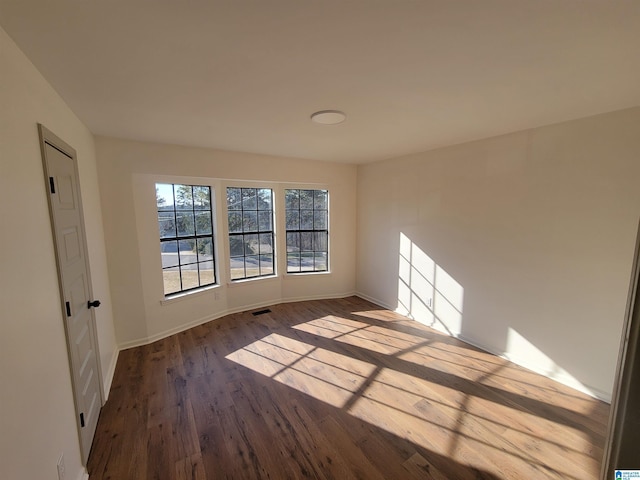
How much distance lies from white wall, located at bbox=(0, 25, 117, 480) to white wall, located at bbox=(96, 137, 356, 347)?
1449 mm

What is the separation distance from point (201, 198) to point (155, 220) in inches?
28.1

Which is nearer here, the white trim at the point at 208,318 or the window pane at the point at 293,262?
the white trim at the point at 208,318

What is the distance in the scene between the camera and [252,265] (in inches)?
181

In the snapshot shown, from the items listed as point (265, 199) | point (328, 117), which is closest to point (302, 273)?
point (265, 199)

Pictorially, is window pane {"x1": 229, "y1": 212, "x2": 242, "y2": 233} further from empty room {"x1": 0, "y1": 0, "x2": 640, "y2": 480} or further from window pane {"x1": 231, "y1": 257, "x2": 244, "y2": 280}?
window pane {"x1": 231, "y1": 257, "x2": 244, "y2": 280}

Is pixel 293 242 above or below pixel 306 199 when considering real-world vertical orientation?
below

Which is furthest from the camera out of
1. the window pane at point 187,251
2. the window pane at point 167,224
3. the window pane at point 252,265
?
the window pane at point 252,265

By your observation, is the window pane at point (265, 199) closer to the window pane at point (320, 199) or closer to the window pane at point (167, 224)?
the window pane at point (320, 199)

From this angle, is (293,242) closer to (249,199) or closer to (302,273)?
(302,273)

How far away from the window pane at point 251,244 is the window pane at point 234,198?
0.51 m

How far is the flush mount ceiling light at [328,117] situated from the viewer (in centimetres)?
224

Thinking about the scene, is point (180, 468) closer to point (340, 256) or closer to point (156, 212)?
point (156, 212)

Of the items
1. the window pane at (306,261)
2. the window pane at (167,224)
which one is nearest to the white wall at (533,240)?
the window pane at (306,261)

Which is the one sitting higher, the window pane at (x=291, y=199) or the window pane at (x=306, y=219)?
the window pane at (x=291, y=199)
